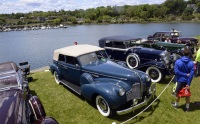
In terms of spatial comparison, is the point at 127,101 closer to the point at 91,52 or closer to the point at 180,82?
the point at 180,82

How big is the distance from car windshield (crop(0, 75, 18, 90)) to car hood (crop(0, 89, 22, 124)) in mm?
1151

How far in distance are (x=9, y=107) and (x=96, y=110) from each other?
137 inches

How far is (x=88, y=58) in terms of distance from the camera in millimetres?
8172

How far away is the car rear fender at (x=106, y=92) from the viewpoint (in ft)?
20.3

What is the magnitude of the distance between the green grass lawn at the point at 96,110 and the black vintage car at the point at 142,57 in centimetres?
76

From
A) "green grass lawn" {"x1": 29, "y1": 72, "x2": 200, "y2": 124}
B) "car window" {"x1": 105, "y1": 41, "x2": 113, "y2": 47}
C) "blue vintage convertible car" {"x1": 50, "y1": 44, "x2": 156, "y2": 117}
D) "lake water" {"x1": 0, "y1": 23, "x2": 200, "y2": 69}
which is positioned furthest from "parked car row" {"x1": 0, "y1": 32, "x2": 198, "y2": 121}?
"lake water" {"x1": 0, "y1": 23, "x2": 200, "y2": 69}

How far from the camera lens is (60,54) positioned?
939 cm

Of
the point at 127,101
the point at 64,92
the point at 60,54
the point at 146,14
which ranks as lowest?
the point at 64,92

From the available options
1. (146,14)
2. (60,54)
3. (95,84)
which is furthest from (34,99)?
(146,14)

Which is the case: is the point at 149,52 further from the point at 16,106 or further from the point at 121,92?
the point at 16,106

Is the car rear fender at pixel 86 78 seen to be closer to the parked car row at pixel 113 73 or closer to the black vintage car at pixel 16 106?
the parked car row at pixel 113 73

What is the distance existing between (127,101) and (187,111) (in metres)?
2.28

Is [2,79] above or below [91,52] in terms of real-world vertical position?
below

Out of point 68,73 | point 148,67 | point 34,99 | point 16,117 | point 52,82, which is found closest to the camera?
point 16,117
